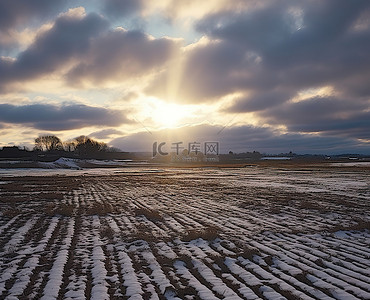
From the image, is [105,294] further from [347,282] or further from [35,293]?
[347,282]

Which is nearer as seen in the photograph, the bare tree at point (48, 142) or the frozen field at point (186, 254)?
the frozen field at point (186, 254)

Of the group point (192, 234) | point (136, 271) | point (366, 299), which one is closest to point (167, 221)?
point (192, 234)

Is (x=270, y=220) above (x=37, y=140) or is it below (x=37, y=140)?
below

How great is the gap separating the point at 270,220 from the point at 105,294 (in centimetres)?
779

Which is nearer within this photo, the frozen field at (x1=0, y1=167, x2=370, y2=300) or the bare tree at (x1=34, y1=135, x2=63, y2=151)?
the frozen field at (x1=0, y1=167, x2=370, y2=300)

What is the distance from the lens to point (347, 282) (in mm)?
5457

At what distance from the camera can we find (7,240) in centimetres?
846

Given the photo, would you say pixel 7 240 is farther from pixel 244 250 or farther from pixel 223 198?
pixel 223 198

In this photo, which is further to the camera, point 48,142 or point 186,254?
point 48,142

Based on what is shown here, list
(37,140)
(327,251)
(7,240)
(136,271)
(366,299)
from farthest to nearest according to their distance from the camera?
1. (37,140)
2. (7,240)
3. (327,251)
4. (136,271)
5. (366,299)

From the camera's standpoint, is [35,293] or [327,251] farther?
[327,251]

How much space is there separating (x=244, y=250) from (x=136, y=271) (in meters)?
2.92

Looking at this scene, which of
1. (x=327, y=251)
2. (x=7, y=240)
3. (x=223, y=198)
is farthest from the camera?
(x=223, y=198)

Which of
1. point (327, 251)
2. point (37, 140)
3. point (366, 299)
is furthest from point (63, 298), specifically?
point (37, 140)
